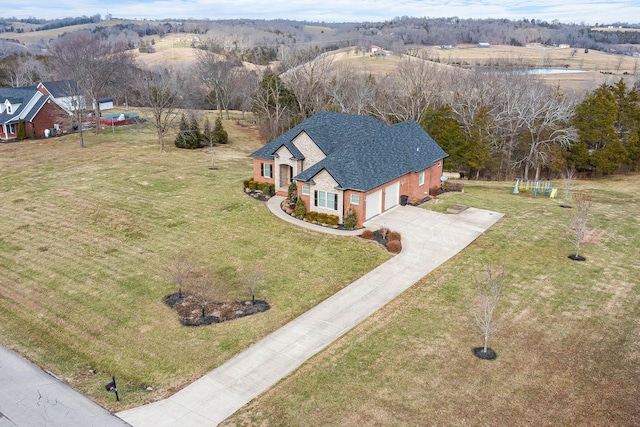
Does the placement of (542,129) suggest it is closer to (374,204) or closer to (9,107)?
(374,204)

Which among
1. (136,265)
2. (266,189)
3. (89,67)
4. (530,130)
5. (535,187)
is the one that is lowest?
(136,265)

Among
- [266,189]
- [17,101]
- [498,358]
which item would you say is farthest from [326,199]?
[17,101]

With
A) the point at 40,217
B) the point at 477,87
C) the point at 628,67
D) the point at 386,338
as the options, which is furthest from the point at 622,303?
the point at 628,67

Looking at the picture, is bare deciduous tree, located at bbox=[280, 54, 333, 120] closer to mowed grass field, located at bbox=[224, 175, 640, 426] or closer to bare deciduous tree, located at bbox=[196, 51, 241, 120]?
bare deciduous tree, located at bbox=[196, 51, 241, 120]

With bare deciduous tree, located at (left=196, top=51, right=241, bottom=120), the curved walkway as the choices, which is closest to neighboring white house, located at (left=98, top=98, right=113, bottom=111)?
bare deciduous tree, located at (left=196, top=51, right=241, bottom=120)

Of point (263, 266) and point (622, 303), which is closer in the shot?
point (622, 303)

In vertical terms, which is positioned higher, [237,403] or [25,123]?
[25,123]

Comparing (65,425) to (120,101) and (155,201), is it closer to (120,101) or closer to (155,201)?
(155,201)
